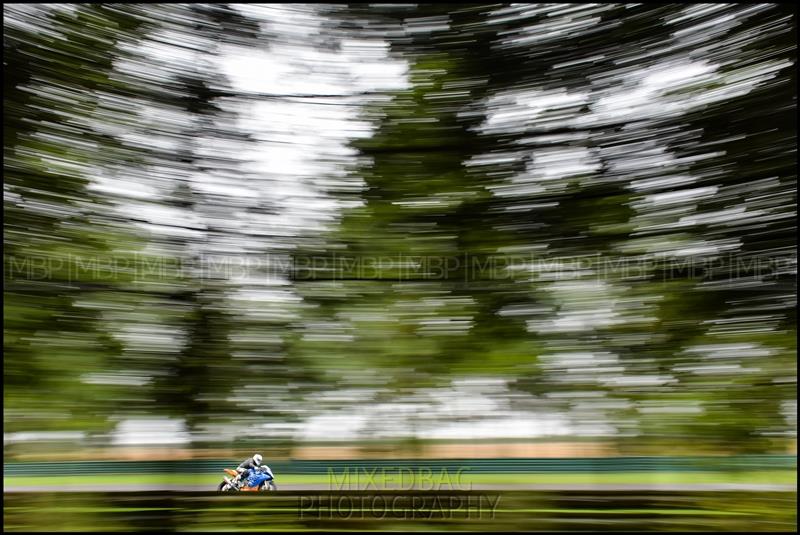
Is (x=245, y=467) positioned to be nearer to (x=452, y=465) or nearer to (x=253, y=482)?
(x=253, y=482)

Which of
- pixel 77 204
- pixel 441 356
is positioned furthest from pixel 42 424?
pixel 441 356

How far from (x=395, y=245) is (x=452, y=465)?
2.37 ft

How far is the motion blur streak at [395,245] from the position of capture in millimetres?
1606

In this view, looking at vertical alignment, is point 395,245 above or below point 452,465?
above

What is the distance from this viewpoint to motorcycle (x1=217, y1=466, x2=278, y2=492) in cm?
167

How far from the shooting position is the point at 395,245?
1.68 meters

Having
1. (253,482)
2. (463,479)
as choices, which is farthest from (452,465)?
(253,482)

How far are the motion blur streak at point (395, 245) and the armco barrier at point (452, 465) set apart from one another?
28 millimetres

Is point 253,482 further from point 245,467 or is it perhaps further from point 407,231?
point 407,231

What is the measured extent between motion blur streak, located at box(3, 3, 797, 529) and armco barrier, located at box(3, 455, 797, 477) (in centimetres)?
3

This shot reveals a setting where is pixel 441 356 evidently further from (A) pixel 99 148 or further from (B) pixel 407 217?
(A) pixel 99 148

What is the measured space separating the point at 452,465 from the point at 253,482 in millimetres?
643

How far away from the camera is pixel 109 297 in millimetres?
1676

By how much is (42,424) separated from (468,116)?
171 cm
